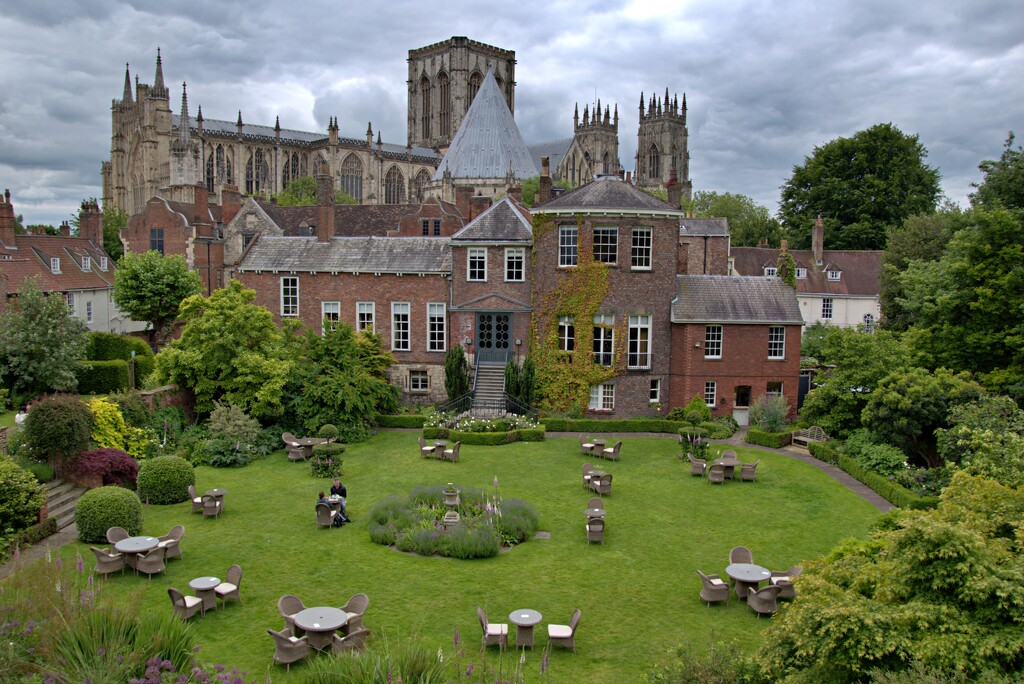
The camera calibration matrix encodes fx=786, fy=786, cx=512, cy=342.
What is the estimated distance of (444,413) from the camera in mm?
32844

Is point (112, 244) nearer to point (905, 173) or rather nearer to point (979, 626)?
point (905, 173)

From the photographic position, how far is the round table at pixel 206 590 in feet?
49.1

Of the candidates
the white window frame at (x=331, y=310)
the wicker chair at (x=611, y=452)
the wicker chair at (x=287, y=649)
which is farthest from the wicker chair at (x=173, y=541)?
the white window frame at (x=331, y=310)

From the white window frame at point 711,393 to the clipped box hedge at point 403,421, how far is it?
41.2 ft

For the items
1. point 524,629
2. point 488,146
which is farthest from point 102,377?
point 488,146

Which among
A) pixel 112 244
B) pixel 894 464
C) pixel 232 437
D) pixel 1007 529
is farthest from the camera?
pixel 112 244

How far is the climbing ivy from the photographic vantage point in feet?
114

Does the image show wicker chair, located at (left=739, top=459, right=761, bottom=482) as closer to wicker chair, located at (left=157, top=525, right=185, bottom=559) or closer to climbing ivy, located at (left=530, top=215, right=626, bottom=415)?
climbing ivy, located at (left=530, top=215, right=626, bottom=415)

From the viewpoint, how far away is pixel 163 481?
73.0 feet

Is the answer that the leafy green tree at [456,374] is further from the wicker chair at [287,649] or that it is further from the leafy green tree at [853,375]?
the wicker chair at [287,649]

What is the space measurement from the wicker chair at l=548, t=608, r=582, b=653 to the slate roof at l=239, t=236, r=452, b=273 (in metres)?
24.9

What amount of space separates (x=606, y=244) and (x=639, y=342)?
4618mm

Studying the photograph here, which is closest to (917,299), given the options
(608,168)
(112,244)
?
A: (112,244)

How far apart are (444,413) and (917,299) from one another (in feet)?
68.9
